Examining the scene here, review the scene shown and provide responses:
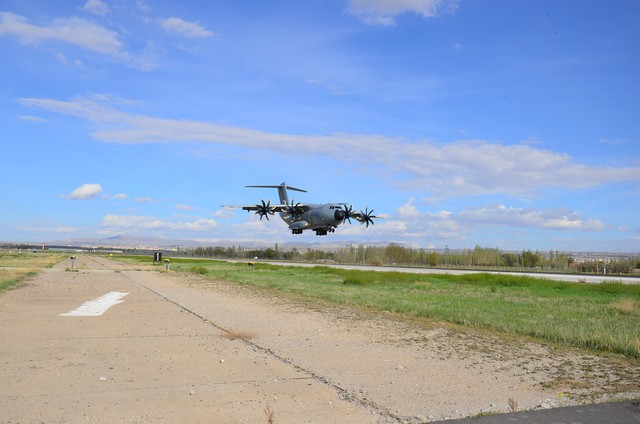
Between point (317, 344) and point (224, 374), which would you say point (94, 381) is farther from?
point (317, 344)

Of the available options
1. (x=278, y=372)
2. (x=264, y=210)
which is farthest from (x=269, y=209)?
(x=278, y=372)

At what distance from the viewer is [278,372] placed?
9.39 m

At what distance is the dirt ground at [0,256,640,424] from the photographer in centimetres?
718

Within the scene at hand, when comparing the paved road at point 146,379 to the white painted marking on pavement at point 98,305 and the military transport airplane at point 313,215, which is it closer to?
the white painted marking on pavement at point 98,305

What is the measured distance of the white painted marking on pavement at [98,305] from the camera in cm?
1753

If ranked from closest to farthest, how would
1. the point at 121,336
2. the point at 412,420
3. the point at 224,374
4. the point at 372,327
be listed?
the point at 412,420 → the point at 224,374 → the point at 121,336 → the point at 372,327

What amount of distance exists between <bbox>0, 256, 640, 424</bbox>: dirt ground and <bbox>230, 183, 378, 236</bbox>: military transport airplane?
45.6m

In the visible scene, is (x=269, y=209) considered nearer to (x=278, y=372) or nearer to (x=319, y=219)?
(x=319, y=219)

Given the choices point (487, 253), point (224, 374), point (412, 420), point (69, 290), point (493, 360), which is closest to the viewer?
point (412, 420)

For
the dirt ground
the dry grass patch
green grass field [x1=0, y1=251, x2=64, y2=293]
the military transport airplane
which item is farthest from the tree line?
the dirt ground

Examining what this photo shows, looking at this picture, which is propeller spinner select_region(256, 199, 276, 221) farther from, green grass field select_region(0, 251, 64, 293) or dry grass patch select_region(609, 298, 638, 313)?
dry grass patch select_region(609, 298, 638, 313)

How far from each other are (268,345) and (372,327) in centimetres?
417

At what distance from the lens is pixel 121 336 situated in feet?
43.0

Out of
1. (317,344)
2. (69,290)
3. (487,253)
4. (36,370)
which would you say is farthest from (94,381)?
(487,253)
